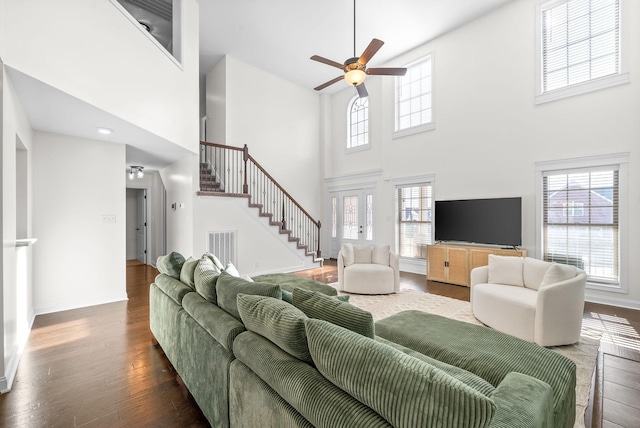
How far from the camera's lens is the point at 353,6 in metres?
5.38

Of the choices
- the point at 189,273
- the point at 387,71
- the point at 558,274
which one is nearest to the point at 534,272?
the point at 558,274

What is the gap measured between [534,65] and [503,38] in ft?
2.60

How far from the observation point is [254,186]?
7211mm

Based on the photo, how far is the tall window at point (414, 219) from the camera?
6645mm

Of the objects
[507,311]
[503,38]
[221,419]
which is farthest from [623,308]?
[221,419]

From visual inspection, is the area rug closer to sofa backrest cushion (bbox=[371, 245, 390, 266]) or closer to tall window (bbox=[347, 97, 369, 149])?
sofa backrest cushion (bbox=[371, 245, 390, 266])

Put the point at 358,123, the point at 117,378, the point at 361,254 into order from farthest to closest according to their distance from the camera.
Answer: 1. the point at 358,123
2. the point at 361,254
3. the point at 117,378

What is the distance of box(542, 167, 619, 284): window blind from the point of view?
4.41m

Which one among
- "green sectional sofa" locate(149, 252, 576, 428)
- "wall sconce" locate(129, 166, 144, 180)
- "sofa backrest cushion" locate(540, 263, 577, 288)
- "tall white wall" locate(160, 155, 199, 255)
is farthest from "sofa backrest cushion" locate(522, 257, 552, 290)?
"wall sconce" locate(129, 166, 144, 180)

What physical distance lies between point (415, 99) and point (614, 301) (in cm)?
504

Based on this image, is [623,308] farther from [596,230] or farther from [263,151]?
[263,151]

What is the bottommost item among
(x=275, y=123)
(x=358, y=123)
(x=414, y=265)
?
(x=414, y=265)

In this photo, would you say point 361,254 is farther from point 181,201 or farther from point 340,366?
point 340,366

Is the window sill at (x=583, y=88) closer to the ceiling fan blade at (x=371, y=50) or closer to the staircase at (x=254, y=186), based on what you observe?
the ceiling fan blade at (x=371, y=50)
